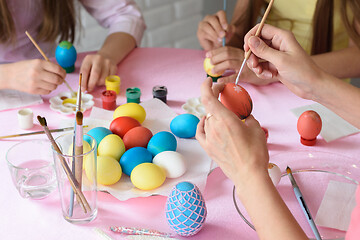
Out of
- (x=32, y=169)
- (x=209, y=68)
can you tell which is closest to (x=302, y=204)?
(x=32, y=169)

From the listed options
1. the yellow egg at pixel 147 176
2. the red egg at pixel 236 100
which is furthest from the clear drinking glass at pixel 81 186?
the red egg at pixel 236 100

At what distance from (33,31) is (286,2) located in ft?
3.36

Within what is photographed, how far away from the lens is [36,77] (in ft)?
4.10

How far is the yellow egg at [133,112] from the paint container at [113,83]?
0.59ft

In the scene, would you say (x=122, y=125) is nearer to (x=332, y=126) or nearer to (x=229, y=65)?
(x=229, y=65)

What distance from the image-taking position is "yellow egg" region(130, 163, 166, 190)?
0.91 meters

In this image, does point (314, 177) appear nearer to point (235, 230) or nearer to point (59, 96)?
point (235, 230)

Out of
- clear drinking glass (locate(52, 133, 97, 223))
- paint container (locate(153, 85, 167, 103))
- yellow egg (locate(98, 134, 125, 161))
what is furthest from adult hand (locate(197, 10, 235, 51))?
→ clear drinking glass (locate(52, 133, 97, 223))

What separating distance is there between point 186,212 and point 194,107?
21.4 inches

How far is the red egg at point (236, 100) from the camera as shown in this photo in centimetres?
93

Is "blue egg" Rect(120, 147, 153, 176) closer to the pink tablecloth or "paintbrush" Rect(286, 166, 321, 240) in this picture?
the pink tablecloth

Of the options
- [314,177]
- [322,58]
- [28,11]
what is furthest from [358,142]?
[28,11]

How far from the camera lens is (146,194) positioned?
2.96ft

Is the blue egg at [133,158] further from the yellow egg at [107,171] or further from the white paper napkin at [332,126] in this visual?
the white paper napkin at [332,126]
